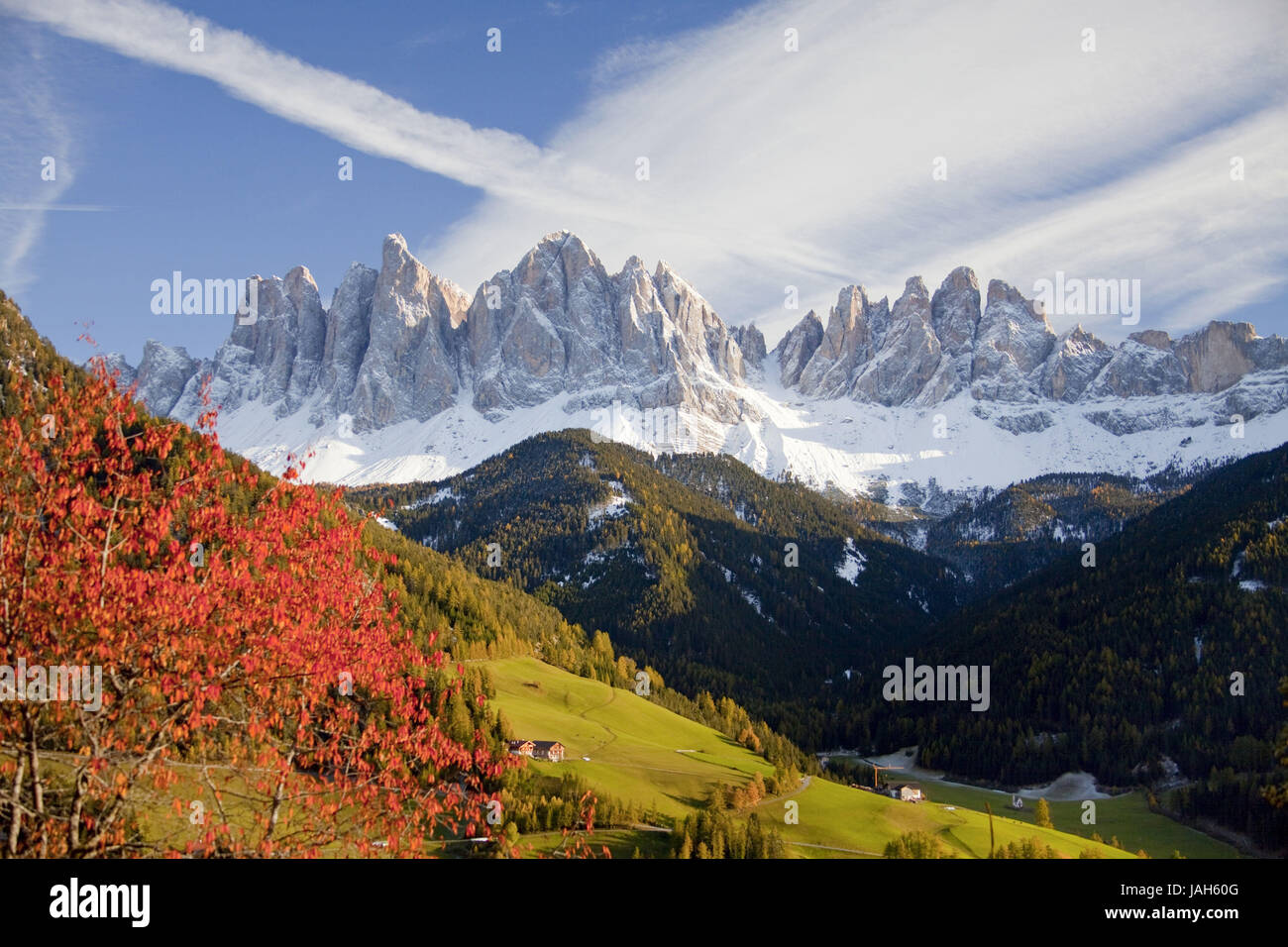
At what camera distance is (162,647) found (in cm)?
1429

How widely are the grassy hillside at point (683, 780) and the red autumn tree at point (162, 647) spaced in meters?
55.7

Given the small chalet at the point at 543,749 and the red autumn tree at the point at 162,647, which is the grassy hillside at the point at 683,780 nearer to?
the small chalet at the point at 543,749

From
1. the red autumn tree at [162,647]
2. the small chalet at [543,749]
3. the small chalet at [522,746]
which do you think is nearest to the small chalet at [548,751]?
the small chalet at [543,749]

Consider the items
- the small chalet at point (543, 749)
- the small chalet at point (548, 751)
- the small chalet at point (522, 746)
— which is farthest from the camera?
the small chalet at point (548, 751)

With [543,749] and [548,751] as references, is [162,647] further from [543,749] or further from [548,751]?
[543,749]

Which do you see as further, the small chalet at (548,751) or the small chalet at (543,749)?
the small chalet at (548,751)

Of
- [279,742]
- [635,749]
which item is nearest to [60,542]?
[279,742]

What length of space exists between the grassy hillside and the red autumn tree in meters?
55.7

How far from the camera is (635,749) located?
102 m

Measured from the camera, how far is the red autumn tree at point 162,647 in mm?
13930

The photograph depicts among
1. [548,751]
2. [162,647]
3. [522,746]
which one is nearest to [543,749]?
[548,751]

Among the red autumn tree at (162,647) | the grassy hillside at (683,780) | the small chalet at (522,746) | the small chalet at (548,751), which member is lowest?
the grassy hillside at (683,780)

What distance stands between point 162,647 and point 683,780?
85.6 meters

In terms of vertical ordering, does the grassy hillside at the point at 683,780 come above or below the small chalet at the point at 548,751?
below
